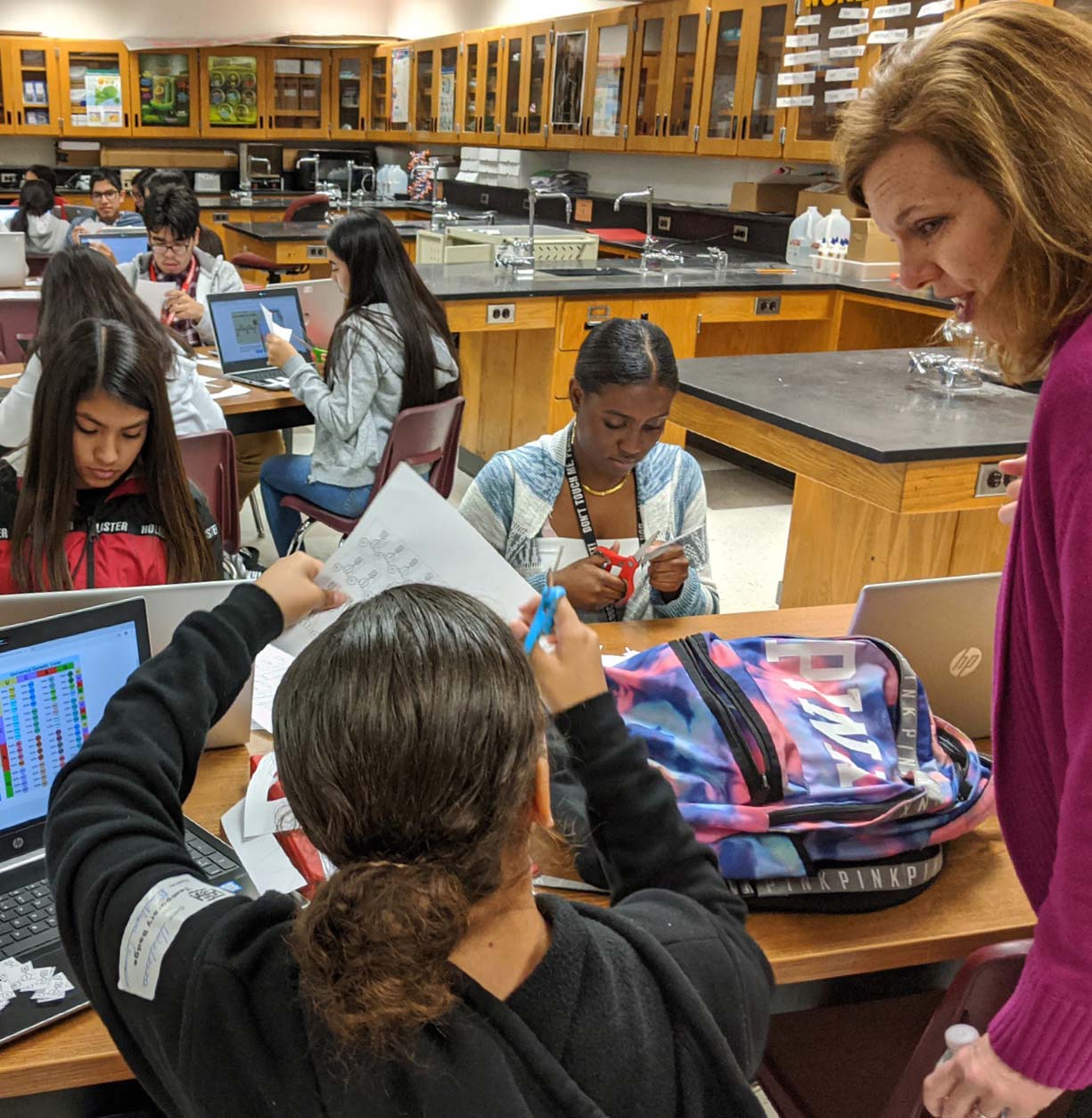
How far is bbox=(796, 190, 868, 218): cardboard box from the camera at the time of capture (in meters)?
5.70

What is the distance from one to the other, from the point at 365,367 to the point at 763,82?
151 inches

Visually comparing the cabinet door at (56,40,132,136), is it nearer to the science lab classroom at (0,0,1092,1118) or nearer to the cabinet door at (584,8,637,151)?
the cabinet door at (584,8,637,151)

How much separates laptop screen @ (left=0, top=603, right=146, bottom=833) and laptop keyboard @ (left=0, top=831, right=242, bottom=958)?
0.07 m

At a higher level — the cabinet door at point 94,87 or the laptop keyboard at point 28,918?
the cabinet door at point 94,87

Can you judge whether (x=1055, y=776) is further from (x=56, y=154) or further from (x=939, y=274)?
(x=56, y=154)

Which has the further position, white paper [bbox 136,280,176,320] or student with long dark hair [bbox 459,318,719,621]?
white paper [bbox 136,280,176,320]

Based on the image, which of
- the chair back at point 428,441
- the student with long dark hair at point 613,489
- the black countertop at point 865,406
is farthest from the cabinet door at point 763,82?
the student with long dark hair at point 613,489

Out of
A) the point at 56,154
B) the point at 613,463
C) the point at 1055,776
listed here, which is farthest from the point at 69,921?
the point at 56,154

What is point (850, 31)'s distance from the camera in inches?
209

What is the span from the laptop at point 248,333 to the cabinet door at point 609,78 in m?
3.88

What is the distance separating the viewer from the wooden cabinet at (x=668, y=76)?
6336mm

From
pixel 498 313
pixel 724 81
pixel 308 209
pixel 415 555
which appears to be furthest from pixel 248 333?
pixel 308 209

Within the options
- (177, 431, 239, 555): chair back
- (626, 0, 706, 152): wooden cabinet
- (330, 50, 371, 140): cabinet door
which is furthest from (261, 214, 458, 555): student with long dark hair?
(330, 50, 371, 140): cabinet door

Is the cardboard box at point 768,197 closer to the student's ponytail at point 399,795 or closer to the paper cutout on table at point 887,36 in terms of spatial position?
the paper cutout on table at point 887,36
